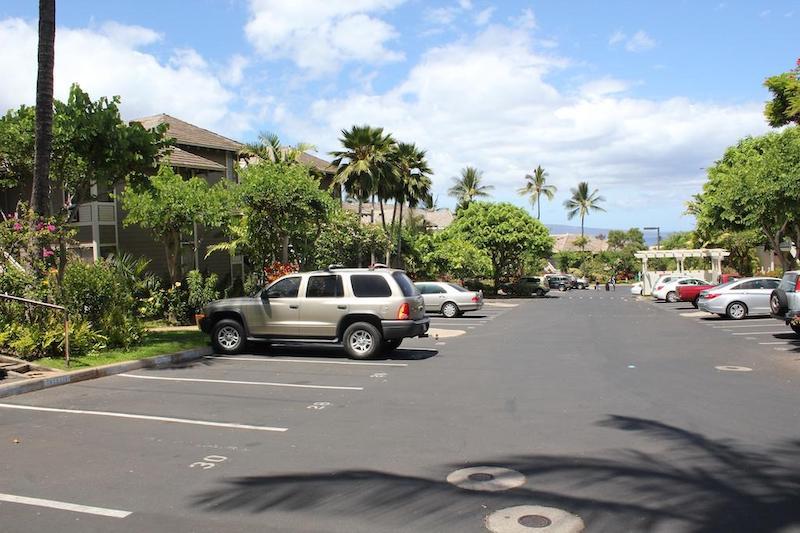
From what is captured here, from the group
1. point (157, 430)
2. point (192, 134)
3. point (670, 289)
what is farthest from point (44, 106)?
point (670, 289)

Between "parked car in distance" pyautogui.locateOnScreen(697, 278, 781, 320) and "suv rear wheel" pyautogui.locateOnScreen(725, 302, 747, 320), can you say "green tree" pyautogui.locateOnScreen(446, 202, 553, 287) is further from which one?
"suv rear wheel" pyautogui.locateOnScreen(725, 302, 747, 320)

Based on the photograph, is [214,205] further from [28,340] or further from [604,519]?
[604,519]

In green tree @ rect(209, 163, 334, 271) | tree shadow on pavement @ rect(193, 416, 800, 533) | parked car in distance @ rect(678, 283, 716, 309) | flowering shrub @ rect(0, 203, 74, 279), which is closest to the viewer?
tree shadow on pavement @ rect(193, 416, 800, 533)

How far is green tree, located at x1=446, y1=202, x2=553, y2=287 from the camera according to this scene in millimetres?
46719

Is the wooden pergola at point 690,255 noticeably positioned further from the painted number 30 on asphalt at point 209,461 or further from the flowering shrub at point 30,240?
the painted number 30 on asphalt at point 209,461

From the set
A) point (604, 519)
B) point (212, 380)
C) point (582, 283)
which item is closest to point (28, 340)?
point (212, 380)

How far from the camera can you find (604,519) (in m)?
4.79

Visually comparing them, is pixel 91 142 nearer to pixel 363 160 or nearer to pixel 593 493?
pixel 593 493

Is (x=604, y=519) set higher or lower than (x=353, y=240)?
lower

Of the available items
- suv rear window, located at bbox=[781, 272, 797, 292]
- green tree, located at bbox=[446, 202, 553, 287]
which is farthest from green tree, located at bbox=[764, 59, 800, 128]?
green tree, located at bbox=[446, 202, 553, 287]

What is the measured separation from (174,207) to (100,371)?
1014 cm

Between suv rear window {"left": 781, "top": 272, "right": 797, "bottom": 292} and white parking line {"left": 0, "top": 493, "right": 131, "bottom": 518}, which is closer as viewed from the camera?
white parking line {"left": 0, "top": 493, "right": 131, "bottom": 518}

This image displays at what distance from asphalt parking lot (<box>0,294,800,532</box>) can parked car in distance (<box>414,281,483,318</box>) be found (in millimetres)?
14326

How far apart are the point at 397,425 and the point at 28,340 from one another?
7444 millimetres
